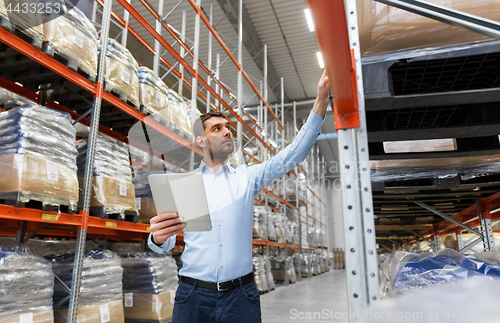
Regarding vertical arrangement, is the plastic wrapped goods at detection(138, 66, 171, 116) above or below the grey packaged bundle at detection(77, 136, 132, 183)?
above

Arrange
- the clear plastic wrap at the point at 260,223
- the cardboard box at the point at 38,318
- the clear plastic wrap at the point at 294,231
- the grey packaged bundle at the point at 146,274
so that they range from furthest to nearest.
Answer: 1. the clear plastic wrap at the point at 294,231
2. the clear plastic wrap at the point at 260,223
3. the grey packaged bundle at the point at 146,274
4. the cardboard box at the point at 38,318

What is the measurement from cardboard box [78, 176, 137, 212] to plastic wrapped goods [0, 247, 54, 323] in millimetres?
814

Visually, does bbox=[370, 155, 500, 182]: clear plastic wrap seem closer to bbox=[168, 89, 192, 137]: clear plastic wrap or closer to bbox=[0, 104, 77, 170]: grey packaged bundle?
bbox=[168, 89, 192, 137]: clear plastic wrap

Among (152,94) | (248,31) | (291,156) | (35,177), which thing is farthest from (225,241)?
(248,31)

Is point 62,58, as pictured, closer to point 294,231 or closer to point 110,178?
point 110,178

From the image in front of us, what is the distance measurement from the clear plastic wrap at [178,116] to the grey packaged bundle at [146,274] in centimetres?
179

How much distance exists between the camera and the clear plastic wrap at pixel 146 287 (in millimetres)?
4117

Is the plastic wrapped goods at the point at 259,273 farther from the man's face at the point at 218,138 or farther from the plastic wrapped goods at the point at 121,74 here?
the man's face at the point at 218,138

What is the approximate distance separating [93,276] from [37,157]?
4.42ft

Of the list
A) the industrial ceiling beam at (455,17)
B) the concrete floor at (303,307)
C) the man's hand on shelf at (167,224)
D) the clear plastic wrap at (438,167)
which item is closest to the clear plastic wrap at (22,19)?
the man's hand on shelf at (167,224)

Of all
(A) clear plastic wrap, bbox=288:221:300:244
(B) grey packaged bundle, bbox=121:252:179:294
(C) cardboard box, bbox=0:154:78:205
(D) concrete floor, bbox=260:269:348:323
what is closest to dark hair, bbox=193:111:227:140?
(C) cardboard box, bbox=0:154:78:205

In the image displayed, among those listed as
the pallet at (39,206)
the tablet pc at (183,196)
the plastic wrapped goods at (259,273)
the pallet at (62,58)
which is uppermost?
the pallet at (62,58)

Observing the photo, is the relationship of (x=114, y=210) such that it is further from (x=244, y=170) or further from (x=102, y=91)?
(x=244, y=170)

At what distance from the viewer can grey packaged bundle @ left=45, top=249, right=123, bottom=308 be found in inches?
131
